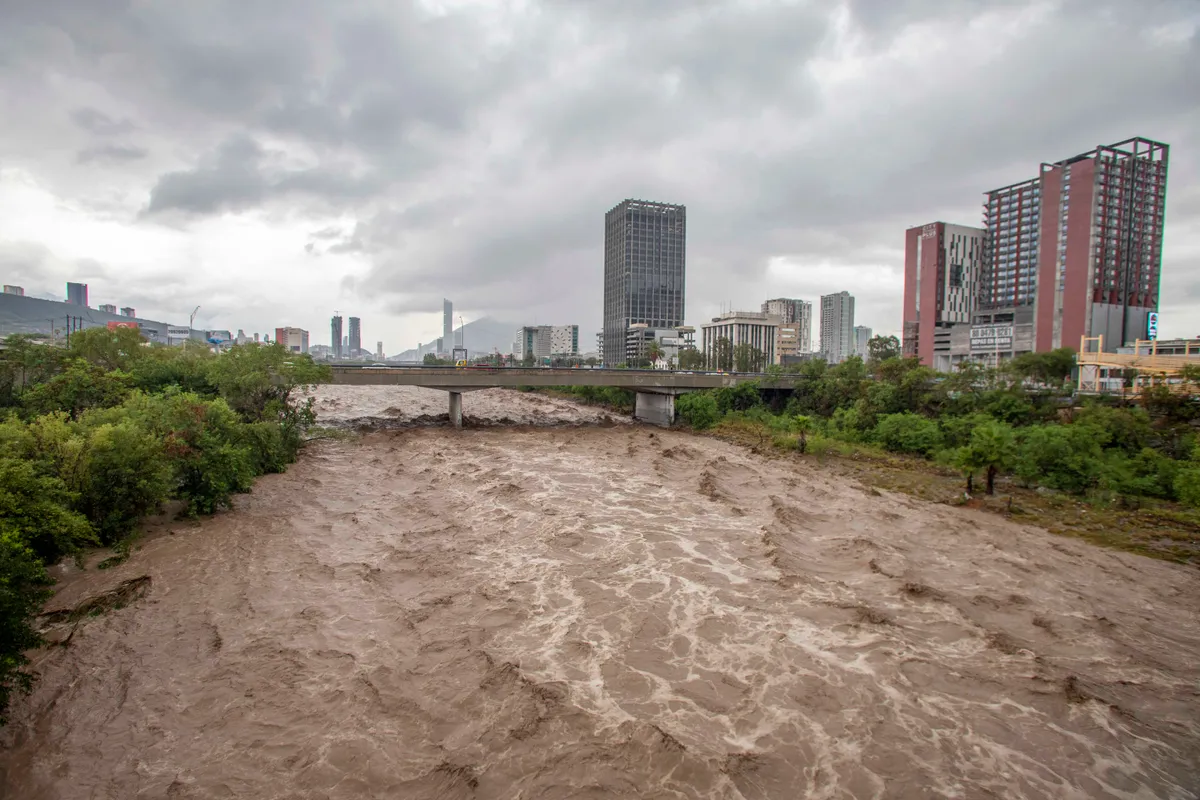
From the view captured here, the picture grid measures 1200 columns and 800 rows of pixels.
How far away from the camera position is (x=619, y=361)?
185625 millimetres

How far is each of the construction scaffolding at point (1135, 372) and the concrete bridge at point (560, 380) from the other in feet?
72.0

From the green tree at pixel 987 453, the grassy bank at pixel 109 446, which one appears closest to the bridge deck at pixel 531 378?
the grassy bank at pixel 109 446

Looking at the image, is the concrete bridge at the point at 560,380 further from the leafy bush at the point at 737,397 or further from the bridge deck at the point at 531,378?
the leafy bush at the point at 737,397

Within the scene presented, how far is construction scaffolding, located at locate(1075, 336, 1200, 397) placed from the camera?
34344 mm

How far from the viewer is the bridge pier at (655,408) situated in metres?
54.2

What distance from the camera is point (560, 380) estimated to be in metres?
49.8

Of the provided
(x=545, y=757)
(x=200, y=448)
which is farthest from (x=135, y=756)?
(x=200, y=448)

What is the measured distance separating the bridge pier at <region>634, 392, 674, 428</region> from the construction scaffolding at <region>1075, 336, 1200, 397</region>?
2959 cm

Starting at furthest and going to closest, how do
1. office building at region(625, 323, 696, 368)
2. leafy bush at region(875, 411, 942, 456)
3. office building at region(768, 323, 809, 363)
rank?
office building at region(625, 323, 696, 368) → office building at region(768, 323, 809, 363) → leafy bush at region(875, 411, 942, 456)

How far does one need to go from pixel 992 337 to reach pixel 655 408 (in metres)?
60.1

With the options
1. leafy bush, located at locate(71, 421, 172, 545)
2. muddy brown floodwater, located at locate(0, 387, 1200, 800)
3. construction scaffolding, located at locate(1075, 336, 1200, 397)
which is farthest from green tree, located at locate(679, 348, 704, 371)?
leafy bush, located at locate(71, 421, 172, 545)

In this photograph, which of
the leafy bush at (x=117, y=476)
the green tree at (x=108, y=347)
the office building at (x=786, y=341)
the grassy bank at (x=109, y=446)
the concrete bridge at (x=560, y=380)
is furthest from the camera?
the office building at (x=786, y=341)

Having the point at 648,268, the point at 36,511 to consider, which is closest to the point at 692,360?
the point at 648,268

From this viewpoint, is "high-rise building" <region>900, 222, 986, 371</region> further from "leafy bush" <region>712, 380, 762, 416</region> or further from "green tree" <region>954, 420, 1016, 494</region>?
"green tree" <region>954, 420, 1016, 494</region>
